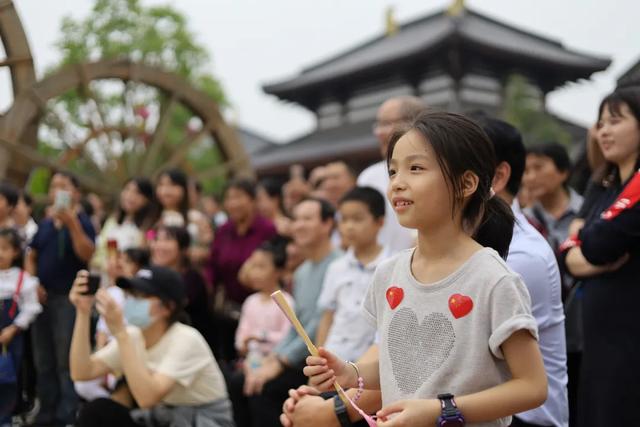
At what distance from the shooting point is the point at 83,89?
692cm

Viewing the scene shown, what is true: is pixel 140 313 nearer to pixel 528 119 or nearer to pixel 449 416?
pixel 449 416

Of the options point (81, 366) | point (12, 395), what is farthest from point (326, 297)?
point (12, 395)

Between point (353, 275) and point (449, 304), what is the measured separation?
64.8 inches


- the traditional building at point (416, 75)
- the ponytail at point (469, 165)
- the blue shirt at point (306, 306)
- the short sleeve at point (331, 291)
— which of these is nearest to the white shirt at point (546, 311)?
the ponytail at point (469, 165)

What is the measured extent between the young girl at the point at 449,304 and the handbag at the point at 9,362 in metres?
2.88

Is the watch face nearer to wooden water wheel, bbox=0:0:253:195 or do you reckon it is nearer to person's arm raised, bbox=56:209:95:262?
person's arm raised, bbox=56:209:95:262

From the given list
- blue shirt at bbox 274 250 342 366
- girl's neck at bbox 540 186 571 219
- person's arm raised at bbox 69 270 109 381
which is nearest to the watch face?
person's arm raised at bbox 69 270 109 381

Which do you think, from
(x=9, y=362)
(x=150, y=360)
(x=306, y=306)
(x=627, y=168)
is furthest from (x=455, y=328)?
(x=9, y=362)

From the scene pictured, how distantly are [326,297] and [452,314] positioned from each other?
1.75 meters

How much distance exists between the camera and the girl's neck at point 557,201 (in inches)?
133

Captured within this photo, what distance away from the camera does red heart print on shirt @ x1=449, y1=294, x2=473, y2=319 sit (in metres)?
1.32

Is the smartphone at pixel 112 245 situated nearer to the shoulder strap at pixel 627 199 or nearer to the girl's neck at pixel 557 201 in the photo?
the girl's neck at pixel 557 201

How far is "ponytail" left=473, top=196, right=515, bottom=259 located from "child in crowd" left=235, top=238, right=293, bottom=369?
2.32 m

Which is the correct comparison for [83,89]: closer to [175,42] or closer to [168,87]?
[168,87]
